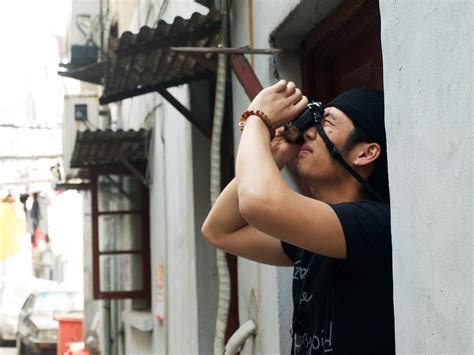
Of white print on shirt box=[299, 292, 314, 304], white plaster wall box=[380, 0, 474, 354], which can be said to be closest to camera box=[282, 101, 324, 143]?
white plaster wall box=[380, 0, 474, 354]

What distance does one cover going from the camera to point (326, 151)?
301cm

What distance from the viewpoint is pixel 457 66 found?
2.38 metres

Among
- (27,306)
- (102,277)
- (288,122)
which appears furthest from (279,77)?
(27,306)

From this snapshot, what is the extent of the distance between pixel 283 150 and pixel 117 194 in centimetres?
862

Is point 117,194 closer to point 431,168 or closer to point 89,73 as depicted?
point 89,73

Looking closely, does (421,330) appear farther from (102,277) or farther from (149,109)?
(102,277)

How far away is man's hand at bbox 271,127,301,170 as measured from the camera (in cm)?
320

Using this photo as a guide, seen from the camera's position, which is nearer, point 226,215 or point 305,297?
point 305,297

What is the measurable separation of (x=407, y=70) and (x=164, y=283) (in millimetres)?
6429

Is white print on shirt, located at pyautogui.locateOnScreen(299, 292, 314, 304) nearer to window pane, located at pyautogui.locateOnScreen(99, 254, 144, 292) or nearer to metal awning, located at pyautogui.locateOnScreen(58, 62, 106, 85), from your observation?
metal awning, located at pyautogui.locateOnScreen(58, 62, 106, 85)

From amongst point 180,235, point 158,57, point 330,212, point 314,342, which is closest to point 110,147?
point 180,235

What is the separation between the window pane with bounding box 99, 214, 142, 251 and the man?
8.16 metres

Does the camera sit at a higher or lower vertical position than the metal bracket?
lower

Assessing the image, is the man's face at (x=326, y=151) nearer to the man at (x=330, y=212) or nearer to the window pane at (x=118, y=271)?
the man at (x=330, y=212)
